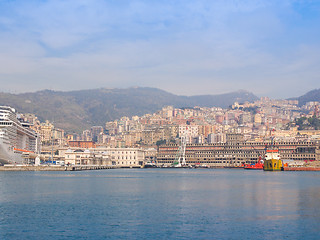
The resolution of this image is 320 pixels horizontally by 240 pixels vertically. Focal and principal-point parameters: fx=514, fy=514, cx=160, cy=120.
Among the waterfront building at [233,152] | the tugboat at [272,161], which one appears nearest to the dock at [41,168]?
the tugboat at [272,161]

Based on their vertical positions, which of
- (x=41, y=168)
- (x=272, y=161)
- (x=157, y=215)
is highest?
(x=272, y=161)

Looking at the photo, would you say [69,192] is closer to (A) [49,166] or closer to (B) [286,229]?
(B) [286,229]

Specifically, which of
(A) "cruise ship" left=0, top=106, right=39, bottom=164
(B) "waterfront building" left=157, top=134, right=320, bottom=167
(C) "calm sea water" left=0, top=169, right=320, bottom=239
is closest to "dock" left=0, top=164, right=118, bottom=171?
(A) "cruise ship" left=0, top=106, right=39, bottom=164

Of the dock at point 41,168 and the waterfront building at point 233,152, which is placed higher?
the waterfront building at point 233,152

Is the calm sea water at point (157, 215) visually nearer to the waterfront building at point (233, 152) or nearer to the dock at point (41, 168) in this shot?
the dock at point (41, 168)

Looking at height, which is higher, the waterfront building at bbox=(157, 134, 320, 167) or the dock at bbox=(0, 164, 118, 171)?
the waterfront building at bbox=(157, 134, 320, 167)

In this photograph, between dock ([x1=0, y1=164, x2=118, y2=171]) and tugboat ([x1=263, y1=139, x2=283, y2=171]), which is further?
tugboat ([x1=263, y1=139, x2=283, y2=171])

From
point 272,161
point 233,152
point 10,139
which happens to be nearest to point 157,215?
point 10,139

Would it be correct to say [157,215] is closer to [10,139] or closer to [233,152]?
[10,139]

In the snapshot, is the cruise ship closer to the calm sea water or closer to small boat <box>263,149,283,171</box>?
the calm sea water

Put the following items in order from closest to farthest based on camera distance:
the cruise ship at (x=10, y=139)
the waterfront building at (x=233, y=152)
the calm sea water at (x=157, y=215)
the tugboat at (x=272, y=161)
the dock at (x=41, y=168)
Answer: the calm sea water at (x=157, y=215) → the cruise ship at (x=10, y=139) → the dock at (x=41, y=168) → the tugboat at (x=272, y=161) → the waterfront building at (x=233, y=152)

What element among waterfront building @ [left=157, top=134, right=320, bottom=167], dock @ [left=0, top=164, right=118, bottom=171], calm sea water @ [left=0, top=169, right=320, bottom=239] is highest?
waterfront building @ [left=157, top=134, right=320, bottom=167]

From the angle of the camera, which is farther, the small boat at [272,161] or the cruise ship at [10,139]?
the small boat at [272,161]

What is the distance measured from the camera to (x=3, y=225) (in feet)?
86.5
